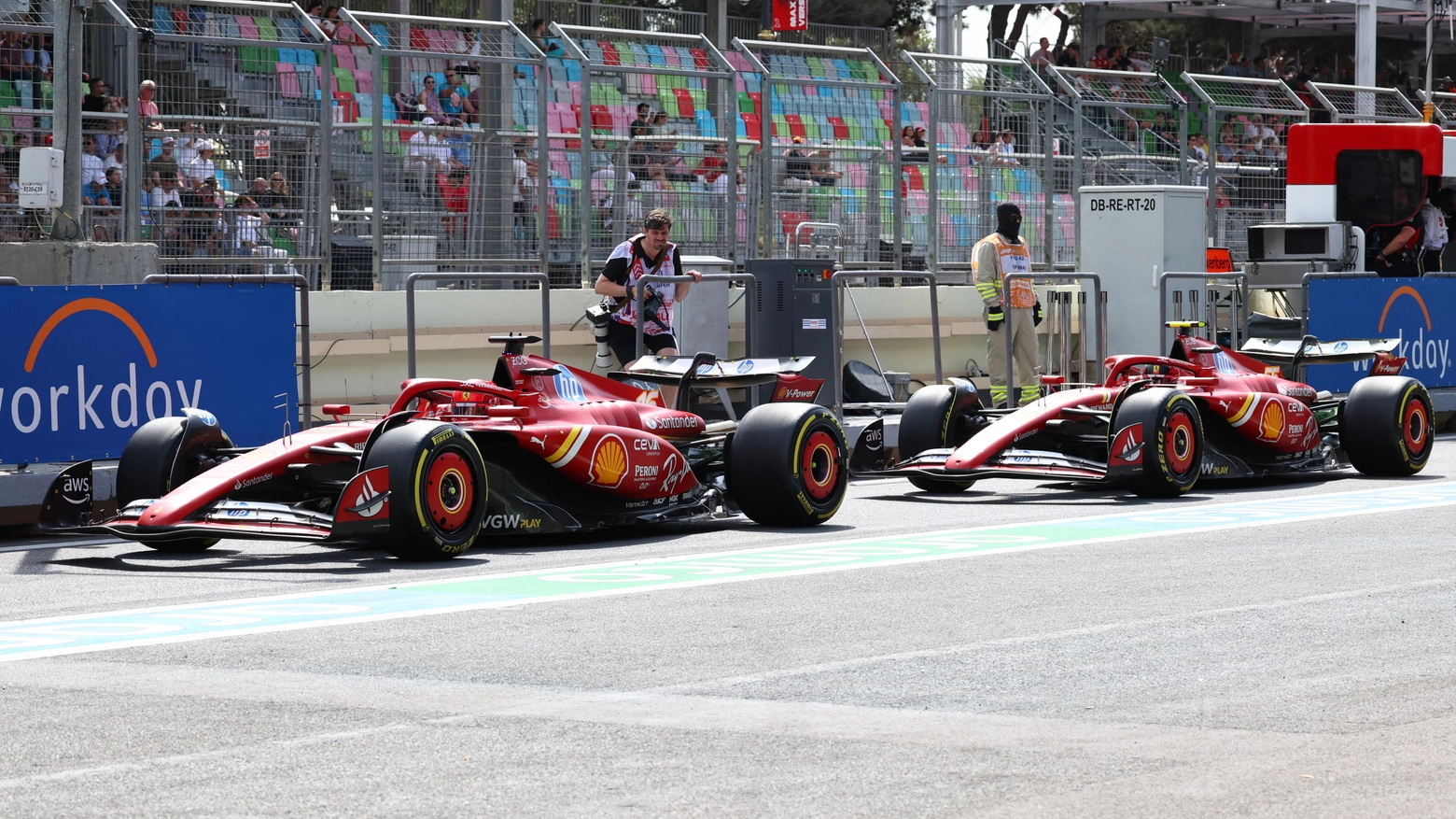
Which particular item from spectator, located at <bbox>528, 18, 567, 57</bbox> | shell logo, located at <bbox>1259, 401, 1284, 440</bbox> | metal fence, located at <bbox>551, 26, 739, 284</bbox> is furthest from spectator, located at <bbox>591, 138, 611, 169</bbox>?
shell logo, located at <bbox>1259, 401, 1284, 440</bbox>

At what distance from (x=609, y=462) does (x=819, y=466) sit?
4.50ft

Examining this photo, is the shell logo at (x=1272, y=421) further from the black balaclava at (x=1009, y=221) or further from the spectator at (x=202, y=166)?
the spectator at (x=202, y=166)

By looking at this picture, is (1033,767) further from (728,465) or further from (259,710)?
(728,465)

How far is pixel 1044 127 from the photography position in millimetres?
21703

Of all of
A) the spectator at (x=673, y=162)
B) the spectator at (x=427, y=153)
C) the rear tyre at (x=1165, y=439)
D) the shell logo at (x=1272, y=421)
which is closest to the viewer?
the rear tyre at (x=1165, y=439)

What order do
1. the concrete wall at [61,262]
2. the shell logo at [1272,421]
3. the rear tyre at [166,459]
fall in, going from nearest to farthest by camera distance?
the rear tyre at [166,459] < the concrete wall at [61,262] < the shell logo at [1272,421]

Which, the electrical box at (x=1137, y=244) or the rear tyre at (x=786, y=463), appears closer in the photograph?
the rear tyre at (x=786, y=463)

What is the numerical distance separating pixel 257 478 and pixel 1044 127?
13488 millimetres

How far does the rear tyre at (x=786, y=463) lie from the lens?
442 inches

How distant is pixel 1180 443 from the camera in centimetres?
1289

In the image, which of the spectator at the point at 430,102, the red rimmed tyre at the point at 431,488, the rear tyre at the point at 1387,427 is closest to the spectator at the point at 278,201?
the spectator at the point at 430,102

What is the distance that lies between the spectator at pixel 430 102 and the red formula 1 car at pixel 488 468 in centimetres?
557

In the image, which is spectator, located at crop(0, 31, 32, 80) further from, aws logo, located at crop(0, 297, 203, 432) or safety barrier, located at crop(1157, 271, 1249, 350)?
safety barrier, located at crop(1157, 271, 1249, 350)

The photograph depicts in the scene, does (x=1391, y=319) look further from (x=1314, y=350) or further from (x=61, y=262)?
(x=61, y=262)
